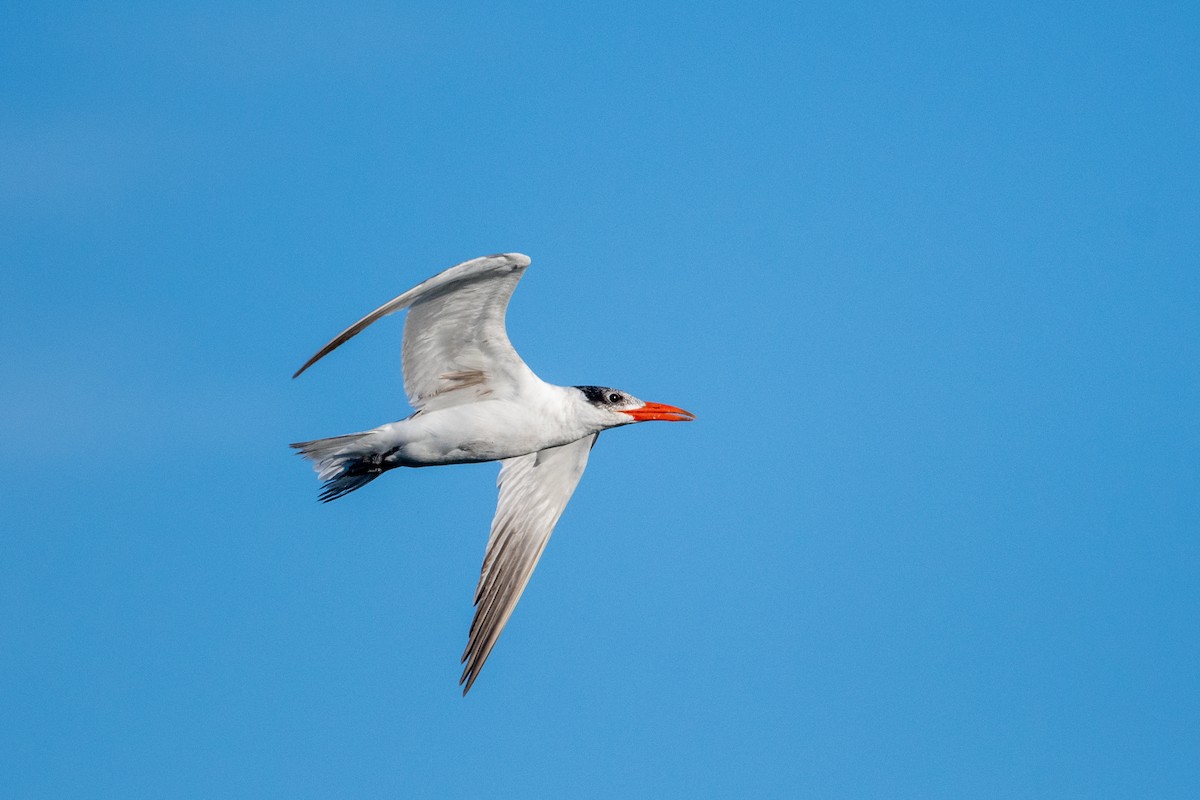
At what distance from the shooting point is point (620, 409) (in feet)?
48.0

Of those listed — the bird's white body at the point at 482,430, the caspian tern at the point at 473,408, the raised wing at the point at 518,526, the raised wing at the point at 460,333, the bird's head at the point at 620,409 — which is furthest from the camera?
the raised wing at the point at 518,526

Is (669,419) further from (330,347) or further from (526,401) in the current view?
(330,347)

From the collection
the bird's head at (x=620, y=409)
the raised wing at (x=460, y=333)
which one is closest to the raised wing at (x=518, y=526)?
the bird's head at (x=620, y=409)

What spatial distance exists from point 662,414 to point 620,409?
1.52 ft

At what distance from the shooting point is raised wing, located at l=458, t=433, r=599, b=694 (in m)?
15.1

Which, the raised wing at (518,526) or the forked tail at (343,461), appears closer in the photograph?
the forked tail at (343,461)

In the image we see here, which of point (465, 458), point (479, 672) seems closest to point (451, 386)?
point (465, 458)

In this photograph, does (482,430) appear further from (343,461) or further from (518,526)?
(518,526)

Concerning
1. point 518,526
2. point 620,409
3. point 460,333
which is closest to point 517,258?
point 460,333

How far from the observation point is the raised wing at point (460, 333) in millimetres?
12734

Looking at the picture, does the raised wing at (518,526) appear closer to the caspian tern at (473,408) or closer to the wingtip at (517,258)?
the caspian tern at (473,408)

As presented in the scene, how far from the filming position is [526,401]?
46.4ft

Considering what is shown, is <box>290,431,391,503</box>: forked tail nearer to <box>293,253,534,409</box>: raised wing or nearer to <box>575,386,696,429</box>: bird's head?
<box>293,253,534,409</box>: raised wing

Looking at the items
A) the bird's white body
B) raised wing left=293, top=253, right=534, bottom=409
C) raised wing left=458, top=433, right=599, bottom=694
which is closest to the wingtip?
raised wing left=293, top=253, right=534, bottom=409
